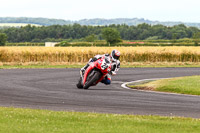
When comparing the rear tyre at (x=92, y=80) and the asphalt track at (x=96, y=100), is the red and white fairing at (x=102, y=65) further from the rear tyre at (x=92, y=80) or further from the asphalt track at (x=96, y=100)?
the asphalt track at (x=96, y=100)

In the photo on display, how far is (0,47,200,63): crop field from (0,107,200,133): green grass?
33.2 m

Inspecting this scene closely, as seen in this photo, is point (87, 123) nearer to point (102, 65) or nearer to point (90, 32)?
point (102, 65)

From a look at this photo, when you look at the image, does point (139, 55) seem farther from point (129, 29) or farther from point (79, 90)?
point (129, 29)

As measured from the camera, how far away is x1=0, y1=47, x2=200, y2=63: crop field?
4697 centimetres

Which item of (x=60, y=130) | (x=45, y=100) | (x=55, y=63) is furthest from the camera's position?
(x=55, y=63)

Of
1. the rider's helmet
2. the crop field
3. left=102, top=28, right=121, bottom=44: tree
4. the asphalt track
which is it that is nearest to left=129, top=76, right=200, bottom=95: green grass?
the asphalt track

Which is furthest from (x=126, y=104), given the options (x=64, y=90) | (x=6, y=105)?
(x=64, y=90)

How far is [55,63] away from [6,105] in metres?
28.9

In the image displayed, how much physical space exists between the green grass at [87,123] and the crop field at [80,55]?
3319cm

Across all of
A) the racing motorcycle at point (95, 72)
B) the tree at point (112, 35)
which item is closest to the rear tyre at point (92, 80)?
the racing motorcycle at point (95, 72)

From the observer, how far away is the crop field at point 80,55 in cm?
4697

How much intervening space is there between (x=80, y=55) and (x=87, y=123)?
118ft

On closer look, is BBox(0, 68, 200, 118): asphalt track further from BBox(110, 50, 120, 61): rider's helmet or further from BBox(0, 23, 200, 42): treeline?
BBox(0, 23, 200, 42): treeline

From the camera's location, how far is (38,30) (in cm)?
16275
